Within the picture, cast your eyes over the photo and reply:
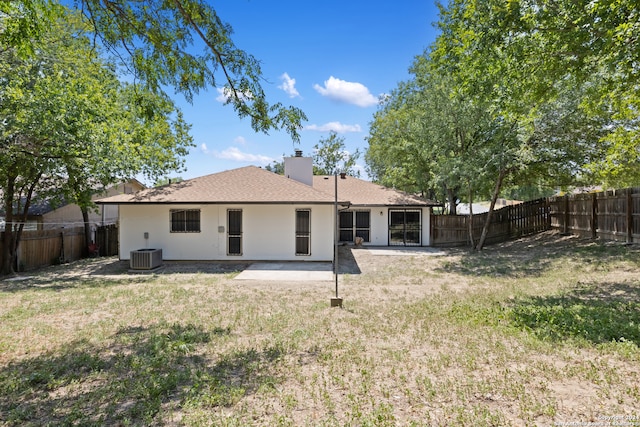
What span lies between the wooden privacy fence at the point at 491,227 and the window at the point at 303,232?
860 centimetres

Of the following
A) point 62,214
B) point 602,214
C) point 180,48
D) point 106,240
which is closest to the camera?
point 180,48

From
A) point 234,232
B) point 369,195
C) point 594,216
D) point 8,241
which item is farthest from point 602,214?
point 8,241

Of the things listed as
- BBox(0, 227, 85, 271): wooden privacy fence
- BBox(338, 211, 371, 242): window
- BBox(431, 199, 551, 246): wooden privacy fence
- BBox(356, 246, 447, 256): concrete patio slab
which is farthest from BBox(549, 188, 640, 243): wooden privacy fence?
BBox(0, 227, 85, 271): wooden privacy fence

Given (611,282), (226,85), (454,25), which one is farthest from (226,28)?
(611,282)

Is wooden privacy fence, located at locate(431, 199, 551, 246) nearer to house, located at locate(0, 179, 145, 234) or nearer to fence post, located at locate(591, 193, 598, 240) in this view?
fence post, located at locate(591, 193, 598, 240)

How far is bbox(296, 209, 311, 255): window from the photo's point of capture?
42.9 feet

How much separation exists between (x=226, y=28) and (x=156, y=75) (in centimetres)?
130

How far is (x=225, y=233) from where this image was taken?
13188mm

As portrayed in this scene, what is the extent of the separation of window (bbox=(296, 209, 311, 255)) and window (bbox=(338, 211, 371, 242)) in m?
6.17

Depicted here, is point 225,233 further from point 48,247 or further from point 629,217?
point 629,217

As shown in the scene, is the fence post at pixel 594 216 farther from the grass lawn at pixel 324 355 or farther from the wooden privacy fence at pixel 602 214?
the grass lawn at pixel 324 355

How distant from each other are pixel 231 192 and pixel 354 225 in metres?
8.01

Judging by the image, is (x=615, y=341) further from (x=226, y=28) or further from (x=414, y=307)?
(x=226, y=28)

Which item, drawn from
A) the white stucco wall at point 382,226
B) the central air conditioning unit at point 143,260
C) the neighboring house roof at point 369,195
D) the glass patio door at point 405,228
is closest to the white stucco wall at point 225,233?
the central air conditioning unit at point 143,260
